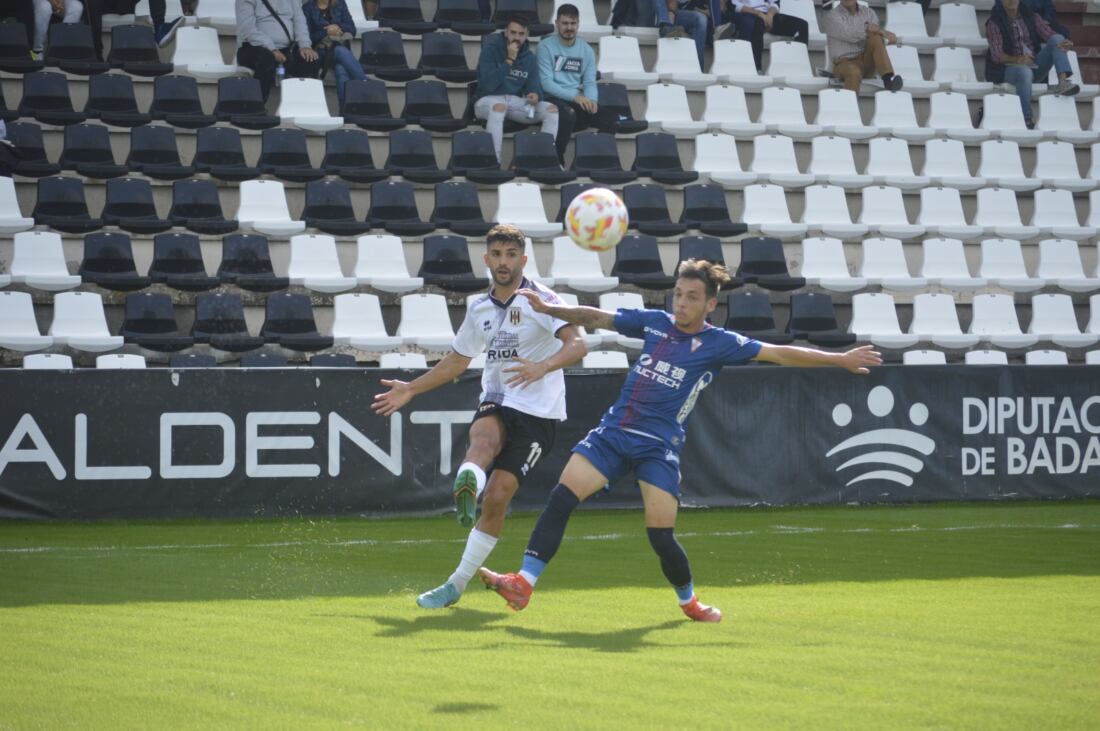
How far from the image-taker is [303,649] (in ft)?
23.1

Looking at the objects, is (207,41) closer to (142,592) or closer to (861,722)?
(142,592)

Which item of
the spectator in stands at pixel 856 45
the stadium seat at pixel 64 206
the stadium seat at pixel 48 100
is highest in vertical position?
the spectator in stands at pixel 856 45

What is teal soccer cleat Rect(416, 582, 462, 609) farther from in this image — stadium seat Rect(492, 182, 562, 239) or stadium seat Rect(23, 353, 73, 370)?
stadium seat Rect(492, 182, 562, 239)

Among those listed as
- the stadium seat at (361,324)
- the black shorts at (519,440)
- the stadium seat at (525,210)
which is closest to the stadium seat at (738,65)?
the stadium seat at (525,210)

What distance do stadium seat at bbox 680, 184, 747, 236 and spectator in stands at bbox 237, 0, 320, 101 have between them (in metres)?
5.31

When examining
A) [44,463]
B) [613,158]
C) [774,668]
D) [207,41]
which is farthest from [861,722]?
[207,41]

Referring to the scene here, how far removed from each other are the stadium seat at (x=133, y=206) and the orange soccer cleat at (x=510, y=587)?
409 inches

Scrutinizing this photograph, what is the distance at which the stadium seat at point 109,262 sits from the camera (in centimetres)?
1666

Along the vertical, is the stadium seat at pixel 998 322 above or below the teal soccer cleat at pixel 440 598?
above

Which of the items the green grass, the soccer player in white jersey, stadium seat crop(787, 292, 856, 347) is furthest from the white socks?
stadium seat crop(787, 292, 856, 347)

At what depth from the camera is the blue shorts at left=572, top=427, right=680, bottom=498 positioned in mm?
8367

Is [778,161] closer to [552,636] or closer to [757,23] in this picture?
[757,23]

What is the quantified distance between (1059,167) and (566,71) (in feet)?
26.7

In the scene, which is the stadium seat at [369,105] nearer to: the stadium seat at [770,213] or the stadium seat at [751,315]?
the stadium seat at [770,213]
